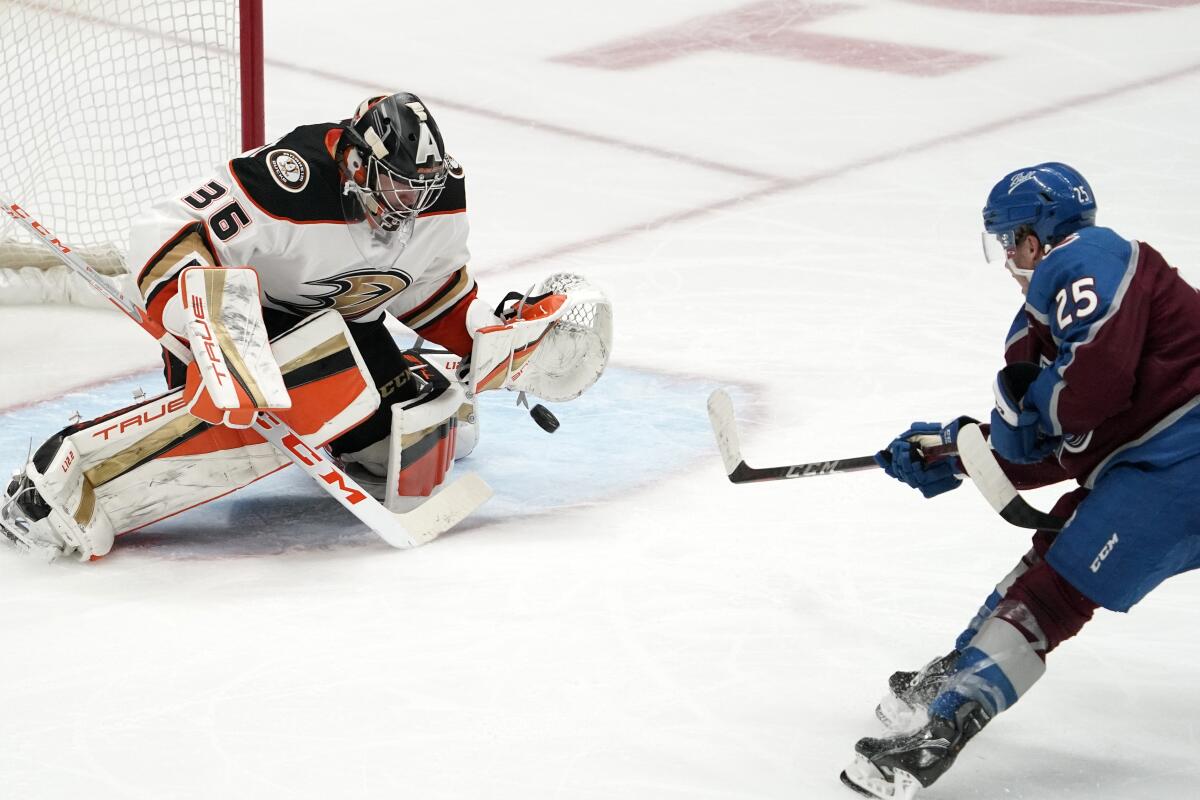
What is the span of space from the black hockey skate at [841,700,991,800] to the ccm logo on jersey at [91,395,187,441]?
143 cm

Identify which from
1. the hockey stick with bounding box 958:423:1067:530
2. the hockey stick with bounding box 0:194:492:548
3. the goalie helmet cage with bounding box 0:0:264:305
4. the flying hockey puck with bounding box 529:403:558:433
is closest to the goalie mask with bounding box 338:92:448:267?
the hockey stick with bounding box 0:194:492:548

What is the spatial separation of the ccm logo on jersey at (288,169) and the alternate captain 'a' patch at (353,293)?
7.4 inches

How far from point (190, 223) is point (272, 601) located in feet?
2.16

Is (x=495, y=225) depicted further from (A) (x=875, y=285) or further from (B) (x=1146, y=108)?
(B) (x=1146, y=108)

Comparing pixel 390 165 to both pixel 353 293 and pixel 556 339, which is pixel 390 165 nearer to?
pixel 353 293

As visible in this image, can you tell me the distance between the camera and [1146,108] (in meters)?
6.39

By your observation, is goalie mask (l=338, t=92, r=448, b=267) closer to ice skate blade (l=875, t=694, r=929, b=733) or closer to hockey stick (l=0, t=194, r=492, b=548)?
hockey stick (l=0, t=194, r=492, b=548)

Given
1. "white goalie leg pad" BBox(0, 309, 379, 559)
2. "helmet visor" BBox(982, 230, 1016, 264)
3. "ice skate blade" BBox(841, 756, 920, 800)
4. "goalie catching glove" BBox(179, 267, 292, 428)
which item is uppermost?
"helmet visor" BBox(982, 230, 1016, 264)

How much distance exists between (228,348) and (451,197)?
610 millimetres

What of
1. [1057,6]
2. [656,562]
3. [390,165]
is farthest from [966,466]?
[1057,6]

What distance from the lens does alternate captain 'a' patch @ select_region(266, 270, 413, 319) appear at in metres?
3.31

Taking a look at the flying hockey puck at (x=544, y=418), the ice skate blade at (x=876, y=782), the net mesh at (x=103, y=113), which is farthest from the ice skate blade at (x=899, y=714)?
the net mesh at (x=103, y=113)

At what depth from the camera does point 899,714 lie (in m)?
2.59

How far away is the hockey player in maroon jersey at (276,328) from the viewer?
302 cm
